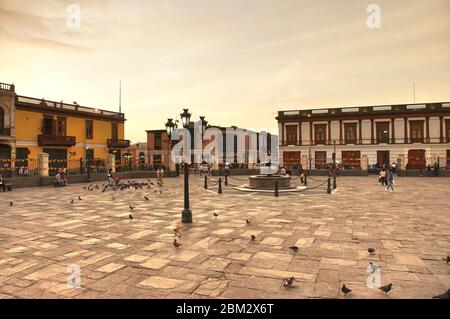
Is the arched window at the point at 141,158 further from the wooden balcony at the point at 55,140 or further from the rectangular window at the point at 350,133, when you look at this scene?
the rectangular window at the point at 350,133

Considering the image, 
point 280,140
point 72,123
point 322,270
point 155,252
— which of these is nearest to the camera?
point 322,270

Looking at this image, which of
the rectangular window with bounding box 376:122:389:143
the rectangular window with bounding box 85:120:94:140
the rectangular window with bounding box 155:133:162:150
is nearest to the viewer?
the rectangular window with bounding box 85:120:94:140

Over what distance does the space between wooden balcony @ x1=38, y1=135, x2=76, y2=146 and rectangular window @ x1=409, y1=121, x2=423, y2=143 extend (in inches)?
1627

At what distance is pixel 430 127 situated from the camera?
38.2 metres

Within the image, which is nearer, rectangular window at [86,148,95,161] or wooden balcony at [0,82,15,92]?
wooden balcony at [0,82,15,92]

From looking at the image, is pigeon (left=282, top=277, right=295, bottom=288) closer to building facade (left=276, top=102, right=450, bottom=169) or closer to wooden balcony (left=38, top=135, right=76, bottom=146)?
building facade (left=276, top=102, right=450, bottom=169)

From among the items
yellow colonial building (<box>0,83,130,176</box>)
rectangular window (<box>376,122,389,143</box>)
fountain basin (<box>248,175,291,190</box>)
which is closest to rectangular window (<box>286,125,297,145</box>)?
rectangular window (<box>376,122,389,143</box>)

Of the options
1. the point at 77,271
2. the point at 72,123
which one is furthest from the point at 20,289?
the point at 72,123

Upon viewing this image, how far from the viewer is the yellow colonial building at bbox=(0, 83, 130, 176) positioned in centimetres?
2853

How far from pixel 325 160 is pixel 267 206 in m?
31.0

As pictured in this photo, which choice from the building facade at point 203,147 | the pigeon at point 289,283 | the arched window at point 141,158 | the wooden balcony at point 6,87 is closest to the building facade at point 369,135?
the building facade at point 203,147

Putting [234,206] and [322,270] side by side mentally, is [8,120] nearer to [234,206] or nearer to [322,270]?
[234,206]

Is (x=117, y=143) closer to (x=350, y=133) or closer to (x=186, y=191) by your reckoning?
(x=350, y=133)

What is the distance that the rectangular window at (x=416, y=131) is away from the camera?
38.7 m
